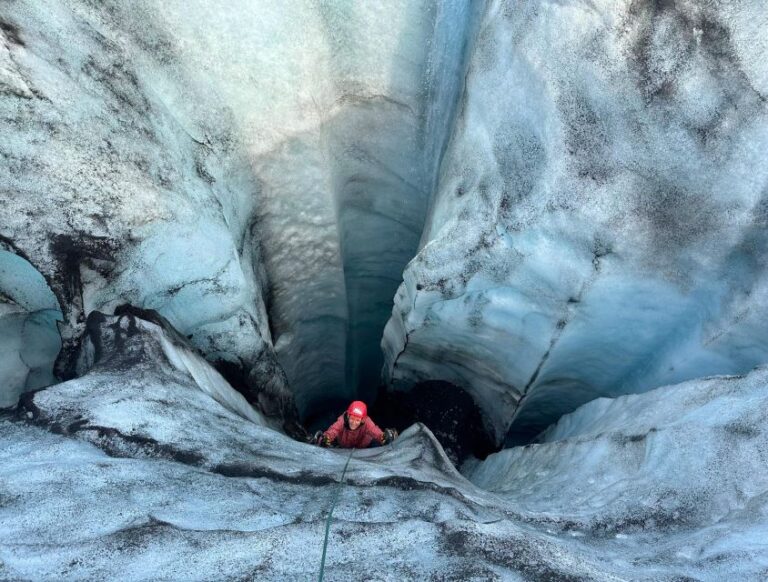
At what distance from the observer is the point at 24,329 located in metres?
3.02

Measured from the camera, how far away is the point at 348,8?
3387 mm

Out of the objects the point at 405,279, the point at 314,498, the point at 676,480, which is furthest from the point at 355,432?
the point at 676,480

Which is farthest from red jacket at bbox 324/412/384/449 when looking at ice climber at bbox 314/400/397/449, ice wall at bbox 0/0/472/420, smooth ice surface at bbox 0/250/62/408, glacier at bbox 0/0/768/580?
smooth ice surface at bbox 0/250/62/408

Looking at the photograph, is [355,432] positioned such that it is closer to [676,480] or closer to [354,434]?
[354,434]

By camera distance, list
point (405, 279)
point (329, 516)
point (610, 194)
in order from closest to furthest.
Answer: point (329, 516)
point (610, 194)
point (405, 279)

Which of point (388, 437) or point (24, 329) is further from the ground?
point (24, 329)

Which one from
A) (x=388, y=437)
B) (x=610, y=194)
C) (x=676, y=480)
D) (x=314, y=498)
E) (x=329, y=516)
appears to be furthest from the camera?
(x=388, y=437)

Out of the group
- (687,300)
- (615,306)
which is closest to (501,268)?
(615,306)

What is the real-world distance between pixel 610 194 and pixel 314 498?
1928 millimetres

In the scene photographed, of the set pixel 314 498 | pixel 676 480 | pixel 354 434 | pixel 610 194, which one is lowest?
pixel 354 434

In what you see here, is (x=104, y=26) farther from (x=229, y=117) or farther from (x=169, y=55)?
(x=229, y=117)

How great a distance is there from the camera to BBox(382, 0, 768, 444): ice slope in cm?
261

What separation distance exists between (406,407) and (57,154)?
8.70ft

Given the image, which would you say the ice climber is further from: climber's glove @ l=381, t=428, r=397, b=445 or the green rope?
the green rope
